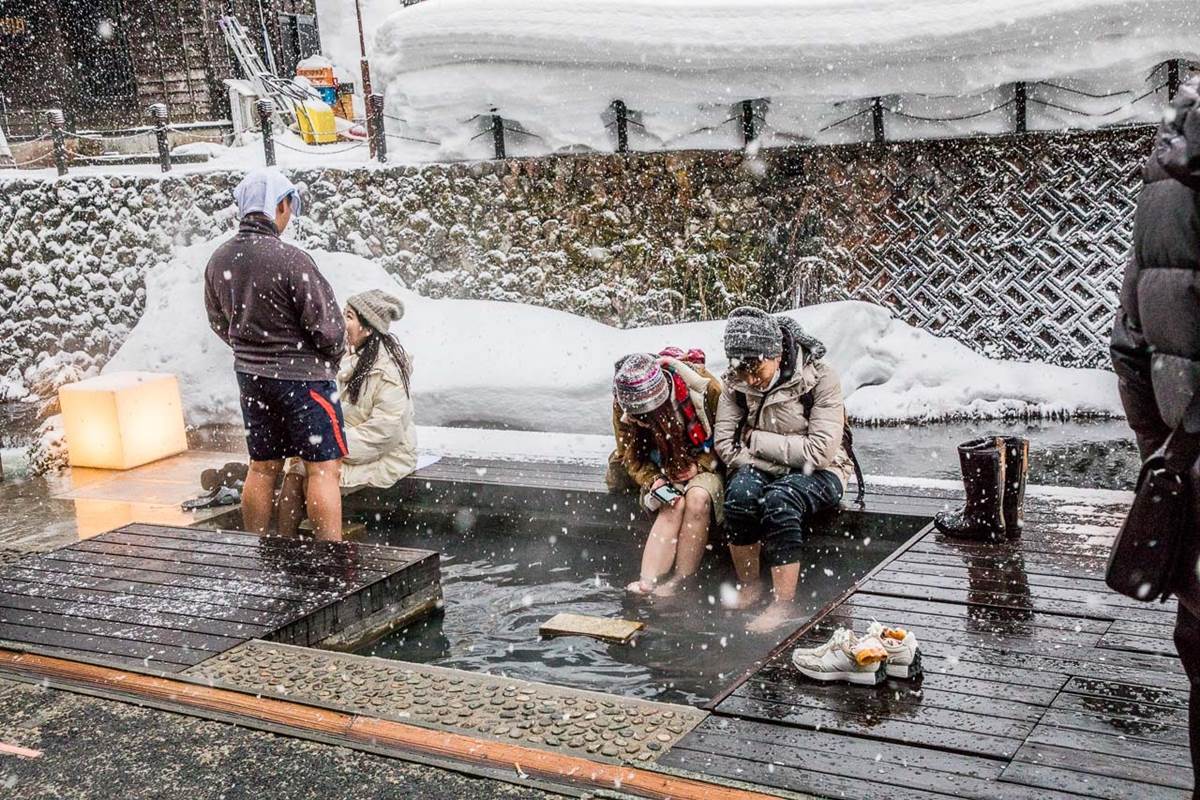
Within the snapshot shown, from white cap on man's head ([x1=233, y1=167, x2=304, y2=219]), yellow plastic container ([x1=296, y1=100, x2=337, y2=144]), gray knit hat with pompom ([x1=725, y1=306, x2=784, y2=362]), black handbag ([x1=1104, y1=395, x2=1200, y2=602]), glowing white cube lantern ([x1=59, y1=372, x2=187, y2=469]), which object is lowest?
glowing white cube lantern ([x1=59, y1=372, x2=187, y2=469])

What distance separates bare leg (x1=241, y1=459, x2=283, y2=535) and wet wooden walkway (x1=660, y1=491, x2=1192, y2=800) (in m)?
2.76

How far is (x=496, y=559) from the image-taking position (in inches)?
226

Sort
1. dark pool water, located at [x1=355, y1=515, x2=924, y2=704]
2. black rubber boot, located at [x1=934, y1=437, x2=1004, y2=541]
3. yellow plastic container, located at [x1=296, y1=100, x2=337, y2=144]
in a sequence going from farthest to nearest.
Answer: yellow plastic container, located at [x1=296, y1=100, x2=337, y2=144]
black rubber boot, located at [x1=934, y1=437, x2=1004, y2=541]
dark pool water, located at [x1=355, y1=515, x2=924, y2=704]

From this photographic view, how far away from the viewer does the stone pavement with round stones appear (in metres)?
3.06

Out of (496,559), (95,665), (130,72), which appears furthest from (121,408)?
(130,72)

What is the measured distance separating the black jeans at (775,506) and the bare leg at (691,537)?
0.44 feet

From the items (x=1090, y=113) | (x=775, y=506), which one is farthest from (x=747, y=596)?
(x=1090, y=113)

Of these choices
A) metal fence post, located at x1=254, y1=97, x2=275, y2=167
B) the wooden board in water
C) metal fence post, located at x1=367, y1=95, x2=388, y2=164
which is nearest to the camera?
the wooden board in water

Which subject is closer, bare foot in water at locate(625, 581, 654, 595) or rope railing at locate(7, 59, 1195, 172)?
bare foot in water at locate(625, 581, 654, 595)

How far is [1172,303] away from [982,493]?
2599 mm

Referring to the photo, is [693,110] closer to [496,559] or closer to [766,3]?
[766,3]

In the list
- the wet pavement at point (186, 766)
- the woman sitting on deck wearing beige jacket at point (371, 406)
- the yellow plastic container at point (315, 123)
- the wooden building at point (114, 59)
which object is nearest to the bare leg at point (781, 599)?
the wet pavement at point (186, 766)

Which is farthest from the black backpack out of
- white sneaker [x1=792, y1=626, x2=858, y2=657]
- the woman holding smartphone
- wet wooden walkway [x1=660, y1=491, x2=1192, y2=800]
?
white sneaker [x1=792, y1=626, x2=858, y2=657]

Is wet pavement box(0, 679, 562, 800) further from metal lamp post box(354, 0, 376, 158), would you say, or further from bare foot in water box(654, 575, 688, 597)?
metal lamp post box(354, 0, 376, 158)
